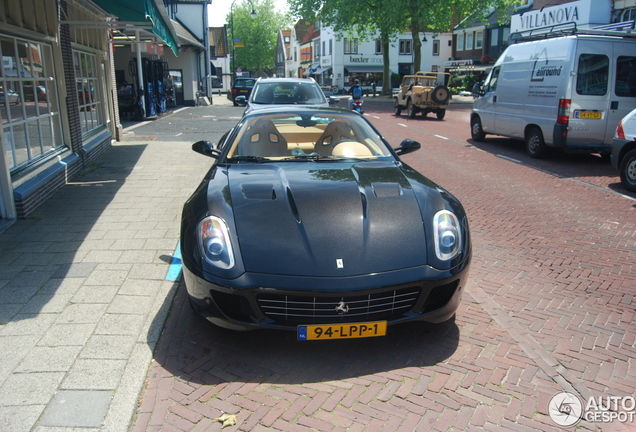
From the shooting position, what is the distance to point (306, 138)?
5500 mm

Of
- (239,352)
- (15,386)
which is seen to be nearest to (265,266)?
(239,352)

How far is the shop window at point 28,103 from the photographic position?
6.48m

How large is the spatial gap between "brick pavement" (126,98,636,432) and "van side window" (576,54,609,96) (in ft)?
20.1

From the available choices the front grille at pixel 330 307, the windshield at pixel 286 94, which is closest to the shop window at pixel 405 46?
the windshield at pixel 286 94

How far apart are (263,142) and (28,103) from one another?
14.5 ft

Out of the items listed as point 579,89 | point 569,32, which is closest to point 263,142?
point 579,89

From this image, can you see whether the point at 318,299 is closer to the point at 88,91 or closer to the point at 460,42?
the point at 88,91

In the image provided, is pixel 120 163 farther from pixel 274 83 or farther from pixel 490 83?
pixel 490 83

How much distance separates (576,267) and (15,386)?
14.9 feet

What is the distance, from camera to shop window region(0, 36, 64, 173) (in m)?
6.48

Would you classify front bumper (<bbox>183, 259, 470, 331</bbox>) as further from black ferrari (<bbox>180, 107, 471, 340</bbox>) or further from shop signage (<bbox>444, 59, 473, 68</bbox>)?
shop signage (<bbox>444, 59, 473, 68</bbox>)

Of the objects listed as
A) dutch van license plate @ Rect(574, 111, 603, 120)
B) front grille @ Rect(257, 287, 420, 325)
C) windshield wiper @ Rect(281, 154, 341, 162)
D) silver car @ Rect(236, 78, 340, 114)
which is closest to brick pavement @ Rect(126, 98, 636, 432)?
front grille @ Rect(257, 287, 420, 325)

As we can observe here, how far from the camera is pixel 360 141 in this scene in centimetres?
486

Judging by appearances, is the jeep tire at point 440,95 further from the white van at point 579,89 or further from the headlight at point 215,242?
the headlight at point 215,242
